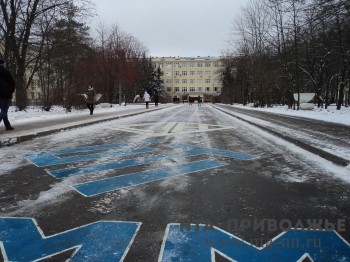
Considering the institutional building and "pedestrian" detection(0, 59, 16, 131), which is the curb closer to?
"pedestrian" detection(0, 59, 16, 131)

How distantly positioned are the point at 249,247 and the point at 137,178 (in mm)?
2383

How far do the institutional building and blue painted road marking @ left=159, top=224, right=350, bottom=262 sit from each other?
4883 inches

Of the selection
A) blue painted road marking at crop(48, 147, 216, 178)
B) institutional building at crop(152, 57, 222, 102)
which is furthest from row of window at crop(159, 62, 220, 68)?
blue painted road marking at crop(48, 147, 216, 178)

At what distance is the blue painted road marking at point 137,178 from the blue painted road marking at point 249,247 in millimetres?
1529

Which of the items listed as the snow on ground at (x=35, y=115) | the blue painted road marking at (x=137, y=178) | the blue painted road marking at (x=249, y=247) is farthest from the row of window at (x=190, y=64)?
the blue painted road marking at (x=249, y=247)

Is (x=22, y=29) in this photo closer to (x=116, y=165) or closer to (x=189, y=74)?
(x=116, y=165)

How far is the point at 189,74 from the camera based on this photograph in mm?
127500

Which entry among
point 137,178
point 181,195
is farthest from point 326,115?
point 181,195

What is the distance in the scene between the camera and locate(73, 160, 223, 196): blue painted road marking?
414cm

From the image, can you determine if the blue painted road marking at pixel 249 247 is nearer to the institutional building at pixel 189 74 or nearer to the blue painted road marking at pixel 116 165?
the blue painted road marking at pixel 116 165

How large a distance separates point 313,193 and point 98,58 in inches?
1484

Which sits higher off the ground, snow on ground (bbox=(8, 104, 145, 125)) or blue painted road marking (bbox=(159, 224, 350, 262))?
snow on ground (bbox=(8, 104, 145, 125))

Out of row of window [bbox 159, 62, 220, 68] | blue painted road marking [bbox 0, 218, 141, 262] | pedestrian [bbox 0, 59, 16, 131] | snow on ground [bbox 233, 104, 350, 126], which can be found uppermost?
row of window [bbox 159, 62, 220, 68]

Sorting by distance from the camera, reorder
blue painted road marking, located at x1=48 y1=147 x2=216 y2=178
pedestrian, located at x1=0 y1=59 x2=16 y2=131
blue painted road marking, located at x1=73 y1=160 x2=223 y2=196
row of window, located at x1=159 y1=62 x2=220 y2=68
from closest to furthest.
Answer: blue painted road marking, located at x1=73 y1=160 x2=223 y2=196 < blue painted road marking, located at x1=48 y1=147 x2=216 y2=178 < pedestrian, located at x1=0 y1=59 x2=16 y2=131 < row of window, located at x1=159 y1=62 x2=220 y2=68
